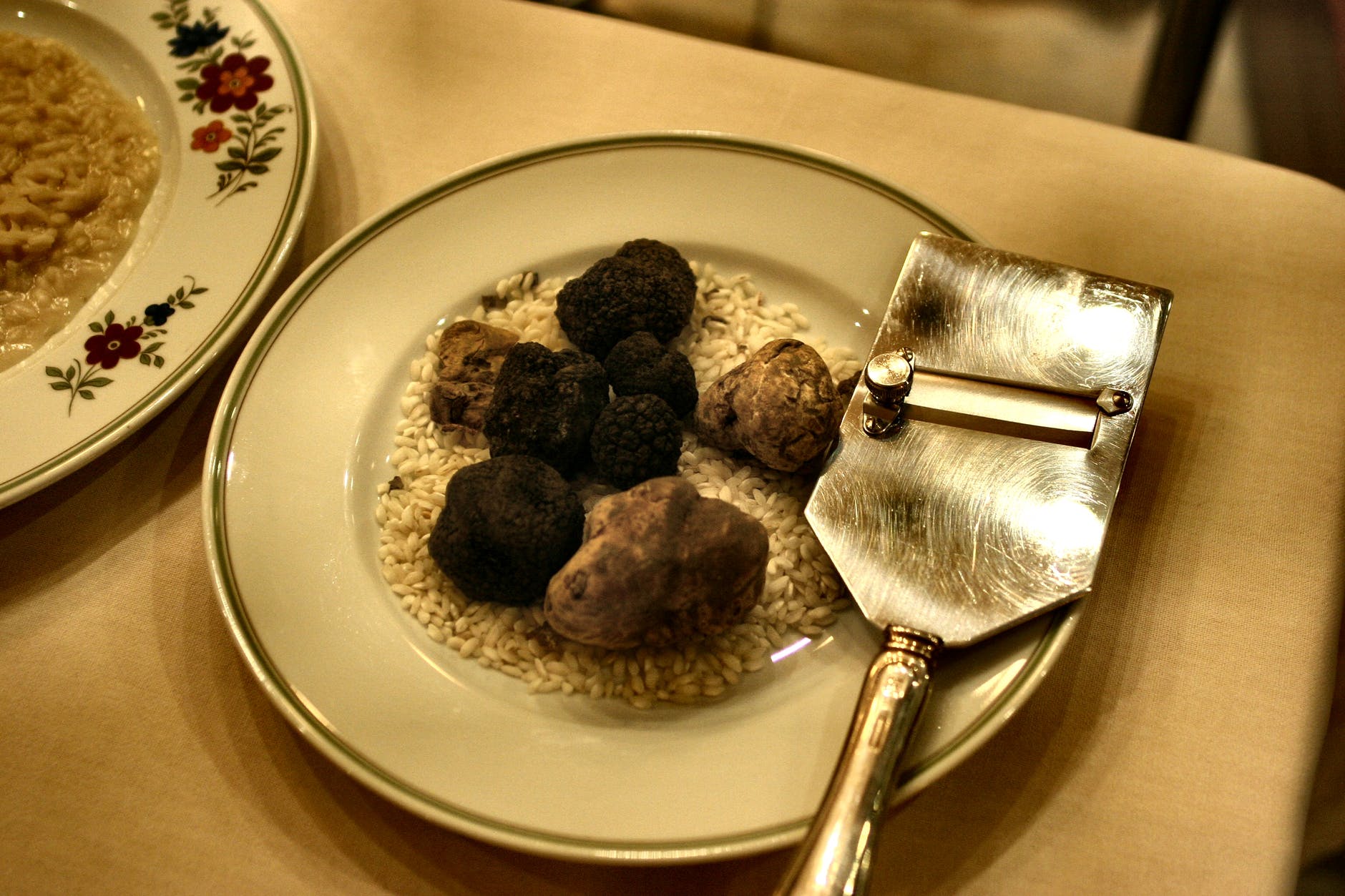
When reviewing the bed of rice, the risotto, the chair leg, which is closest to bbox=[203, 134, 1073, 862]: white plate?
the bed of rice

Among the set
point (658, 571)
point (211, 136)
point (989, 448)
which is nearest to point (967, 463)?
point (989, 448)

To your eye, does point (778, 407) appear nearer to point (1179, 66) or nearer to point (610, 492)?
point (610, 492)

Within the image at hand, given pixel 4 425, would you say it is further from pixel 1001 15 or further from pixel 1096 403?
pixel 1001 15

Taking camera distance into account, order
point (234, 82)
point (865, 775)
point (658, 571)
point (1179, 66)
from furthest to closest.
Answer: point (1179, 66)
point (234, 82)
point (658, 571)
point (865, 775)

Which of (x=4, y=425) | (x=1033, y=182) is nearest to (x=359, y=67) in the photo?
(x=4, y=425)

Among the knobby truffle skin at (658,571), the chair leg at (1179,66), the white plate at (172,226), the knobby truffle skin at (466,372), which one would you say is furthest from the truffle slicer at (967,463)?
the chair leg at (1179,66)

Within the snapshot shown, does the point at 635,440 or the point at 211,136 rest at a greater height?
the point at 211,136
